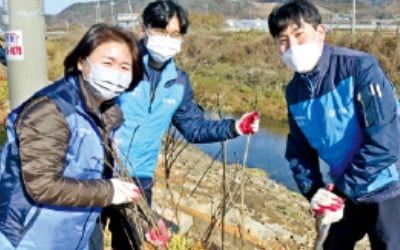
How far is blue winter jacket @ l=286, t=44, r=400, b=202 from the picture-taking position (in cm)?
232

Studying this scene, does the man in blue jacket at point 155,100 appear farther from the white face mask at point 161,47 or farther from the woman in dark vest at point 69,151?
the woman in dark vest at point 69,151

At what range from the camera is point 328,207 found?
233 cm

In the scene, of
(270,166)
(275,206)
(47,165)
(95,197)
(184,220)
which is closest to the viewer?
(47,165)

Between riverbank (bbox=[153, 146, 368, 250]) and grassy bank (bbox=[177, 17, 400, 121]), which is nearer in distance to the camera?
riverbank (bbox=[153, 146, 368, 250])

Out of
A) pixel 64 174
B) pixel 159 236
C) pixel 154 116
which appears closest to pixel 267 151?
pixel 154 116

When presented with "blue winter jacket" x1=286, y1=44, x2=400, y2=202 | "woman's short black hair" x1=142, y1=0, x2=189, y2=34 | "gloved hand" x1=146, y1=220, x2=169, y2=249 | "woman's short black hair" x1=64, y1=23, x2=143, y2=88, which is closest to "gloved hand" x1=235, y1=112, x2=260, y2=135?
"blue winter jacket" x1=286, y1=44, x2=400, y2=202

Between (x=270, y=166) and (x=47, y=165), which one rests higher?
(x=47, y=165)

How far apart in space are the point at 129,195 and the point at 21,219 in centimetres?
39

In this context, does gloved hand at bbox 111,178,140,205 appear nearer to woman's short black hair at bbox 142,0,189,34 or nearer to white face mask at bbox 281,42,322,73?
white face mask at bbox 281,42,322,73

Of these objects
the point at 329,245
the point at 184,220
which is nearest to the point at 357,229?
the point at 329,245

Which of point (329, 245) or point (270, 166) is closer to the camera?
point (329, 245)

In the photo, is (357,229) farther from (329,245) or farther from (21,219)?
(21,219)

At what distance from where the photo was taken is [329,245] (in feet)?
9.63

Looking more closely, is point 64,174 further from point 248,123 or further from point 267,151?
point 267,151
